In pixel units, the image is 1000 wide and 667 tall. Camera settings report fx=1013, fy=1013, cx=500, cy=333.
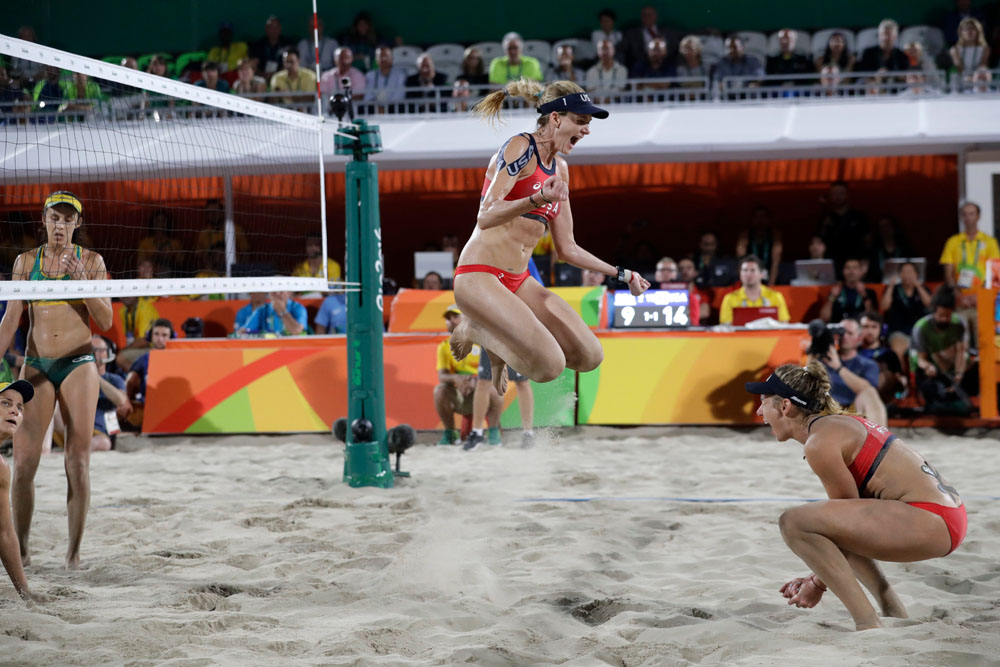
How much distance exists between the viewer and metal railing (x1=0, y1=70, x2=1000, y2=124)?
1146 centimetres

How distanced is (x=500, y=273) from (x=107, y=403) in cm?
585

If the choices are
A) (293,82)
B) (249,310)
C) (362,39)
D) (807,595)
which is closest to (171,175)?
(293,82)

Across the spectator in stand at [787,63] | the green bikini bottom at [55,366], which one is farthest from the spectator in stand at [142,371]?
the spectator in stand at [787,63]

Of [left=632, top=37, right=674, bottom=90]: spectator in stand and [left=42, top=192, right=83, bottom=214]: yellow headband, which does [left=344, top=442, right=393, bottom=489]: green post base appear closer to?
[left=42, top=192, right=83, bottom=214]: yellow headband

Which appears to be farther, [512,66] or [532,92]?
[512,66]

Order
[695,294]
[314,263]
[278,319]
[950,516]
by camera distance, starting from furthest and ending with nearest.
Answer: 1. [314,263]
2. [278,319]
3. [695,294]
4. [950,516]

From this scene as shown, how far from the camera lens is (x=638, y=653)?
11.8 feet

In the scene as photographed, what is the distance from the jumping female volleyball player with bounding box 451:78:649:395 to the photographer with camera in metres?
4.52

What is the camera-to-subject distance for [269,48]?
14.7 m

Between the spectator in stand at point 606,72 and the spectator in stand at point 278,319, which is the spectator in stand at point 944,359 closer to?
the spectator in stand at point 606,72

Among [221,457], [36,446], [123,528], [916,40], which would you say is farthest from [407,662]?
[916,40]

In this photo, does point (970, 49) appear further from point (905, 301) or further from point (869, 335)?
point (869, 335)

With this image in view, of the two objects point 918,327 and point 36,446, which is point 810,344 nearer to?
point 918,327

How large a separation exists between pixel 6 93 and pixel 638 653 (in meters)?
12.1
